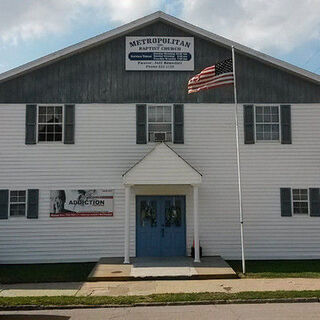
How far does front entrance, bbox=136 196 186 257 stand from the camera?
16.6 metres

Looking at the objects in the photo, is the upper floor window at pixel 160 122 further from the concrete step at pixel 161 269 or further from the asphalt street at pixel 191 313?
the asphalt street at pixel 191 313

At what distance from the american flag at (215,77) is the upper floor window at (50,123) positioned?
530 centimetres

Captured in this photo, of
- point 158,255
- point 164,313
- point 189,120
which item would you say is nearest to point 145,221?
point 158,255

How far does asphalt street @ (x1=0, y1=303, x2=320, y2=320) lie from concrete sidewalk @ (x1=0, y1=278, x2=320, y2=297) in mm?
1397

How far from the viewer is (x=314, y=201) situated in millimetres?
16859

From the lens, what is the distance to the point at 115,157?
16766 millimetres

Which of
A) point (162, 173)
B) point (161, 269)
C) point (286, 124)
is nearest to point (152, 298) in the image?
point (161, 269)

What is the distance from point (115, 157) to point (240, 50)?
6.53 metres

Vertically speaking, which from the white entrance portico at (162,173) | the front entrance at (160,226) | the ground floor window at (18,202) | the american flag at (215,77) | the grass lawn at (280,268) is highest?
the american flag at (215,77)

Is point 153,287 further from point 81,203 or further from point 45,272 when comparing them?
point 81,203

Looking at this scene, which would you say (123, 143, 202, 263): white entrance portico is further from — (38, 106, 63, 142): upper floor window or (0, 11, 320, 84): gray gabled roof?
(0, 11, 320, 84): gray gabled roof

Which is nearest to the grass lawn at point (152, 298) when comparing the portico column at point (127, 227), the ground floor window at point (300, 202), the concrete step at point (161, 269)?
the concrete step at point (161, 269)

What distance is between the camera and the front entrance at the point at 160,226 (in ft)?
54.3

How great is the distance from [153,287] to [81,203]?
573 centimetres
